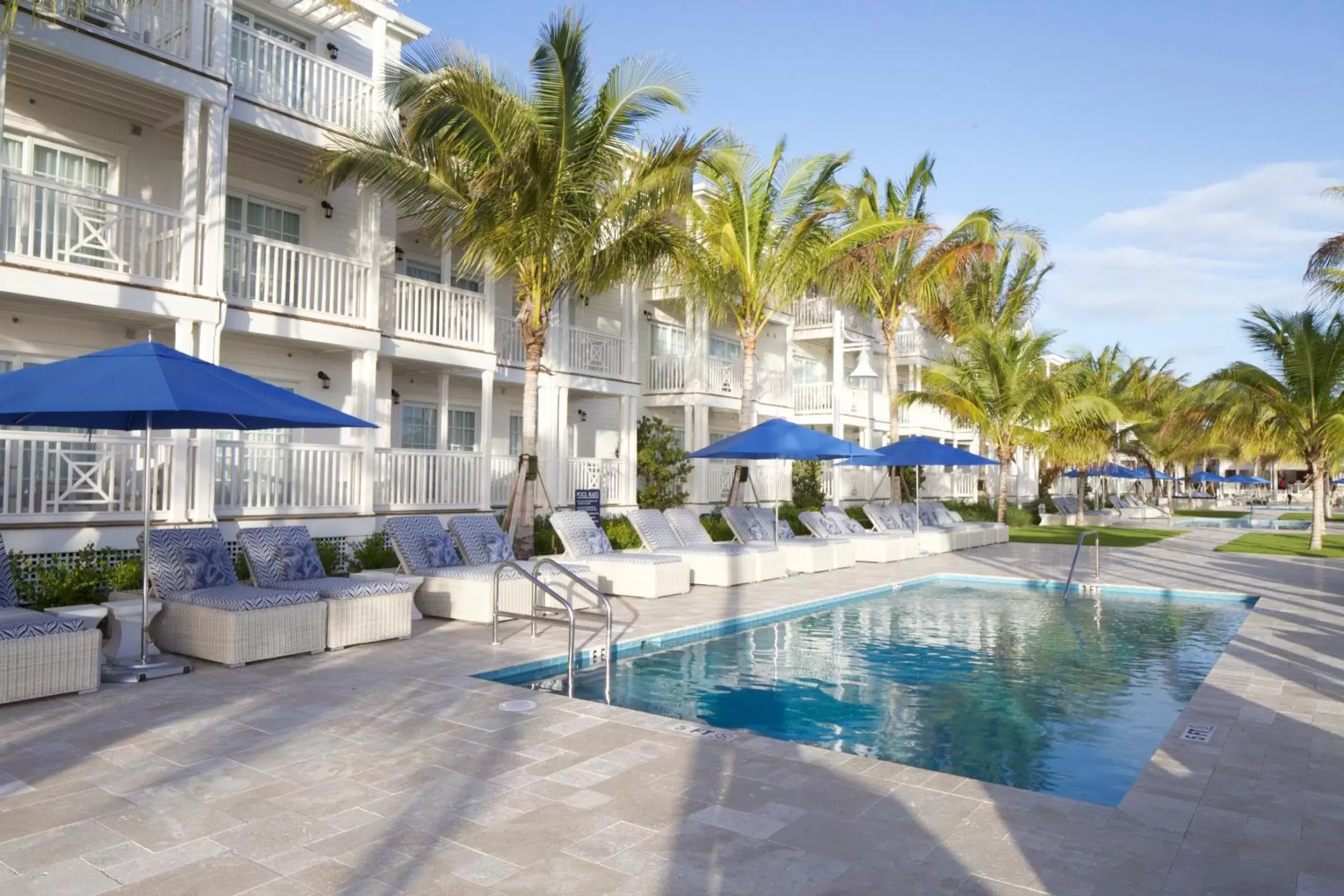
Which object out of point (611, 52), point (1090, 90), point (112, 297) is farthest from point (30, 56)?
point (1090, 90)

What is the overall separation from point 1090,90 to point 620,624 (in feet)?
50.0

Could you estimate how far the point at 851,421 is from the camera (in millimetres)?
27344

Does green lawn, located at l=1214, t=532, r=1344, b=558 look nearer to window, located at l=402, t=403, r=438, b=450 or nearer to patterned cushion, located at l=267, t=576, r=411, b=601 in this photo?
window, located at l=402, t=403, r=438, b=450

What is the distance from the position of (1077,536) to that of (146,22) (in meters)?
25.7

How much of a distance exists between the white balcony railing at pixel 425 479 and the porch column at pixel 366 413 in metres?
0.18

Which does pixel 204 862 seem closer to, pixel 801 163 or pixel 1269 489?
pixel 801 163

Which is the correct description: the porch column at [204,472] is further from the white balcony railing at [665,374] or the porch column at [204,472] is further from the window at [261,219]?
the white balcony railing at [665,374]

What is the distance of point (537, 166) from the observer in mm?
12453

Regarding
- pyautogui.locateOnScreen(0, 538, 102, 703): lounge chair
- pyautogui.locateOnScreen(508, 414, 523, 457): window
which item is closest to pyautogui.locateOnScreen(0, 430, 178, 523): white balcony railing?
pyautogui.locateOnScreen(0, 538, 102, 703): lounge chair

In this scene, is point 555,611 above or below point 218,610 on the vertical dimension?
below

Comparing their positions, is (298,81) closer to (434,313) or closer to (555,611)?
(434,313)

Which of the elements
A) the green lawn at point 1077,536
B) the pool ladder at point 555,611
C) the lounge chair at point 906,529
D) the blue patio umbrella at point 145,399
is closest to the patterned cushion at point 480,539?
the pool ladder at point 555,611

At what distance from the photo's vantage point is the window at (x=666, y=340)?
24.2m

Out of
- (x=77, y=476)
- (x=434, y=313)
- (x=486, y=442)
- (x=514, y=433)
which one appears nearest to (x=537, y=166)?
(x=434, y=313)
